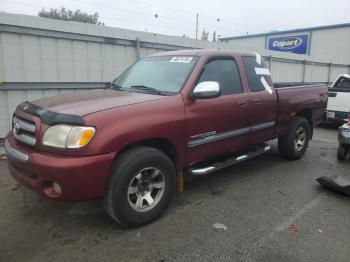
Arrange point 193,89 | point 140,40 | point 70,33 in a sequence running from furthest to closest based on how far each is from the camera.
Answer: point 140,40
point 70,33
point 193,89

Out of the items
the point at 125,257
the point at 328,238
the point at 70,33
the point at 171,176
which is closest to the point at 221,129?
the point at 171,176

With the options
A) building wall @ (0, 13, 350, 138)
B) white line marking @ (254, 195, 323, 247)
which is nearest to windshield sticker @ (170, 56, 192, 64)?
white line marking @ (254, 195, 323, 247)

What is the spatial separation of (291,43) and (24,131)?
90.3 feet

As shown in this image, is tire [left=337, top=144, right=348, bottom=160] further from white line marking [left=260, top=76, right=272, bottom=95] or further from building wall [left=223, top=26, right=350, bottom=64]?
building wall [left=223, top=26, right=350, bottom=64]

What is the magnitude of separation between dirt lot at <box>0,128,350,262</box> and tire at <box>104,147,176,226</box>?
0.60ft

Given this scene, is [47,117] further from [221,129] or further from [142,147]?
[221,129]

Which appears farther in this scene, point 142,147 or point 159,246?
point 142,147

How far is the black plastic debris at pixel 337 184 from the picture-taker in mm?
4281

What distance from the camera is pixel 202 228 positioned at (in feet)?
11.2

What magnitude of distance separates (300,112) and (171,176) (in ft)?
11.5

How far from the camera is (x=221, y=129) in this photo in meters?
4.17

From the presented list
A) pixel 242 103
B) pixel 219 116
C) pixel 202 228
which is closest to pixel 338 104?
pixel 242 103

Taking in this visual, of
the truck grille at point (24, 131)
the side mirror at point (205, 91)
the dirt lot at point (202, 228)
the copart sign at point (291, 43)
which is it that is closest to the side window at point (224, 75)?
the side mirror at point (205, 91)

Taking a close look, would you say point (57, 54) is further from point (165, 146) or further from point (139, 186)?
point (139, 186)
